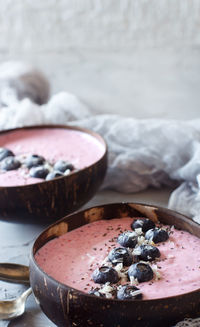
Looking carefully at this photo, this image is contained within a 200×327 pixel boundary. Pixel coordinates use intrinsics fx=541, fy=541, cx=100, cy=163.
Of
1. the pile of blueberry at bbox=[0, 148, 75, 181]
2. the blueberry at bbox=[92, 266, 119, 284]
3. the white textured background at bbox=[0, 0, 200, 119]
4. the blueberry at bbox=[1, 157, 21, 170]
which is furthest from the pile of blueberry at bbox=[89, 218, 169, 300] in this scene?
the white textured background at bbox=[0, 0, 200, 119]

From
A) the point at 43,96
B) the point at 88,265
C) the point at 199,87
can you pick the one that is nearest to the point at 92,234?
the point at 88,265

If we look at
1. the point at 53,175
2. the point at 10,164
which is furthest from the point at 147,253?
the point at 10,164

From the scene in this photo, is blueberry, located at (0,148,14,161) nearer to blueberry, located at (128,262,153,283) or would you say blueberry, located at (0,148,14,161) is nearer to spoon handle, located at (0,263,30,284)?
spoon handle, located at (0,263,30,284)

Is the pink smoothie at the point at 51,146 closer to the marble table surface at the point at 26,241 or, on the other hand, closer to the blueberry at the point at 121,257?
the marble table surface at the point at 26,241

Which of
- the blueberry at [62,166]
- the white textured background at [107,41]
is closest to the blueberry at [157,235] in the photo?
the blueberry at [62,166]

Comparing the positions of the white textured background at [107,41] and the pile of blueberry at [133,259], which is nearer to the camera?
the pile of blueberry at [133,259]

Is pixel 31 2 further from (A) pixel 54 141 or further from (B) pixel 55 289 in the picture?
(B) pixel 55 289

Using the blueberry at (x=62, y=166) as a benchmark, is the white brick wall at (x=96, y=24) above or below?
below

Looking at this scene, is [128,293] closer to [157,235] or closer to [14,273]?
[157,235]

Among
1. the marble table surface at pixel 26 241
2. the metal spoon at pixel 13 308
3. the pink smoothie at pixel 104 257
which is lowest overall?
the marble table surface at pixel 26 241
